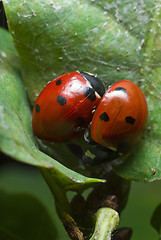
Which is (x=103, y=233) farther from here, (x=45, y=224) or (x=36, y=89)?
(x=36, y=89)

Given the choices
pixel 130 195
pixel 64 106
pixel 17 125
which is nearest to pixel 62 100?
pixel 64 106

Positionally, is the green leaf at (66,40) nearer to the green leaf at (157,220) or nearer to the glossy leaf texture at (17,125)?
the glossy leaf texture at (17,125)

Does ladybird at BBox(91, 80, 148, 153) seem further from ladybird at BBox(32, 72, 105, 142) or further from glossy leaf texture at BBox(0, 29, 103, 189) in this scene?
glossy leaf texture at BBox(0, 29, 103, 189)

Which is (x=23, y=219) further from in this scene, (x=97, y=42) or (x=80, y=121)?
(x=97, y=42)

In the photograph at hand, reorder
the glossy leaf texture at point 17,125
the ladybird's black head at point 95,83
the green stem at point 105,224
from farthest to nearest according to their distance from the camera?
the ladybird's black head at point 95,83 < the green stem at point 105,224 < the glossy leaf texture at point 17,125

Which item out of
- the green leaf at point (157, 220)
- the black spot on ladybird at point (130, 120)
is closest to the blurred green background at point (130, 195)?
the green leaf at point (157, 220)

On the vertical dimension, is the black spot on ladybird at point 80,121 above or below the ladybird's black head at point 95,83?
below

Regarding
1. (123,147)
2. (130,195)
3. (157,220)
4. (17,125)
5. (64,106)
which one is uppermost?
(17,125)
